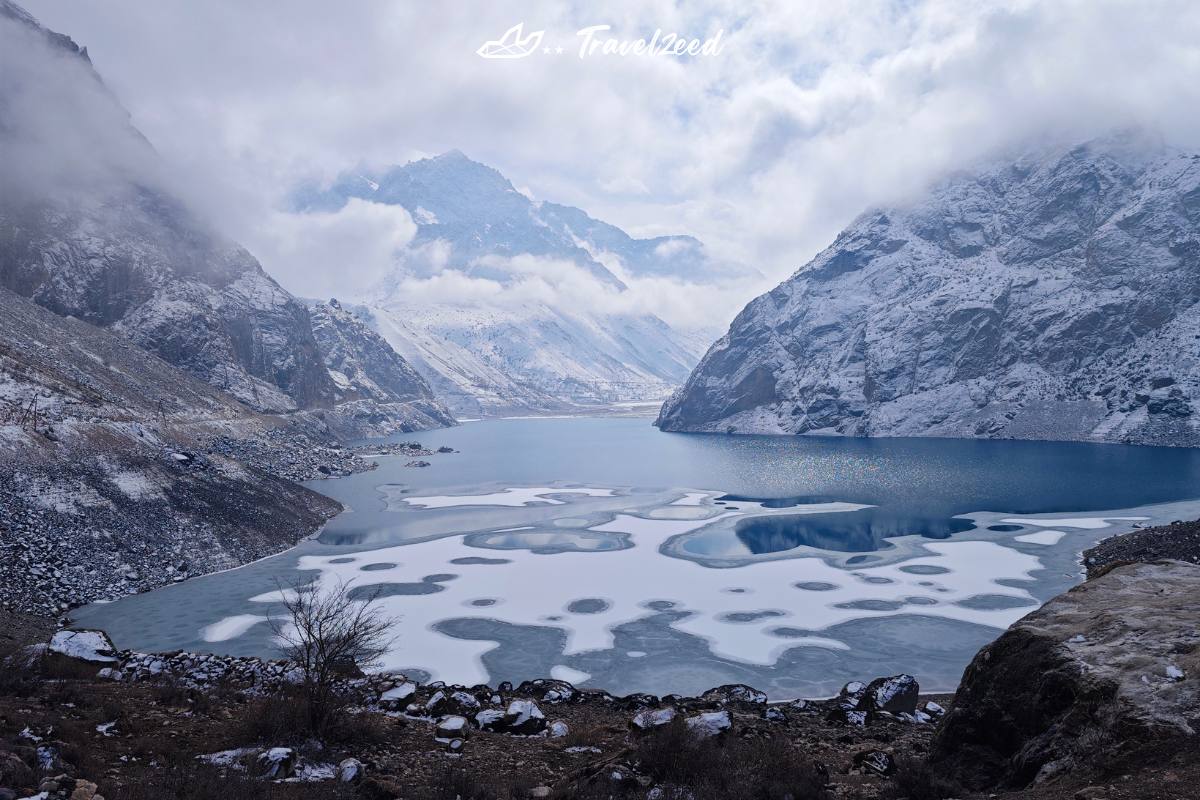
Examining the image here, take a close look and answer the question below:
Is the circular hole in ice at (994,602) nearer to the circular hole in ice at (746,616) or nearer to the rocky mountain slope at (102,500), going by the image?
the circular hole in ice at (746,616)

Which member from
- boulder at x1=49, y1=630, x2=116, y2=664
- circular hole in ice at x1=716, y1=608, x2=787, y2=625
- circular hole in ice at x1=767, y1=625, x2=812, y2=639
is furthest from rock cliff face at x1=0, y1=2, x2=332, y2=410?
circular hole in ice at x1=767, y1=625, x2=812, y2=639

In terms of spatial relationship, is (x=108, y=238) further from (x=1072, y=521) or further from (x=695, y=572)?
(x=1072, y=521)

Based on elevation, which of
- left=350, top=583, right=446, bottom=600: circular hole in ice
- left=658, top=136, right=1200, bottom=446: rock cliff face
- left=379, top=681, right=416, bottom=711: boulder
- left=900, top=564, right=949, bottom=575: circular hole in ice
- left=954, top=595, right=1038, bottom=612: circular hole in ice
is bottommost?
left=350, top=583, right=446, bottom=600: circular hole in ice

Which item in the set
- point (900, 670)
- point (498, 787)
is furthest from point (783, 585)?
point (498, 787)

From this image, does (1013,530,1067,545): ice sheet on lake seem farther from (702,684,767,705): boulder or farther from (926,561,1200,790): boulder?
(926,561,1200,790): boulder

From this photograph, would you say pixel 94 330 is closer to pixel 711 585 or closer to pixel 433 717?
pixel 711 585

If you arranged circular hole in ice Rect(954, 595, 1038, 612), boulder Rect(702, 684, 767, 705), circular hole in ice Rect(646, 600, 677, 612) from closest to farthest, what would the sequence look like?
boulder Rect(702, 684, 767, 705) → circular hole in ice Rect(954, 595, 1038, 612) → circular hole in ice Rect(646, 600, 677, 612)
